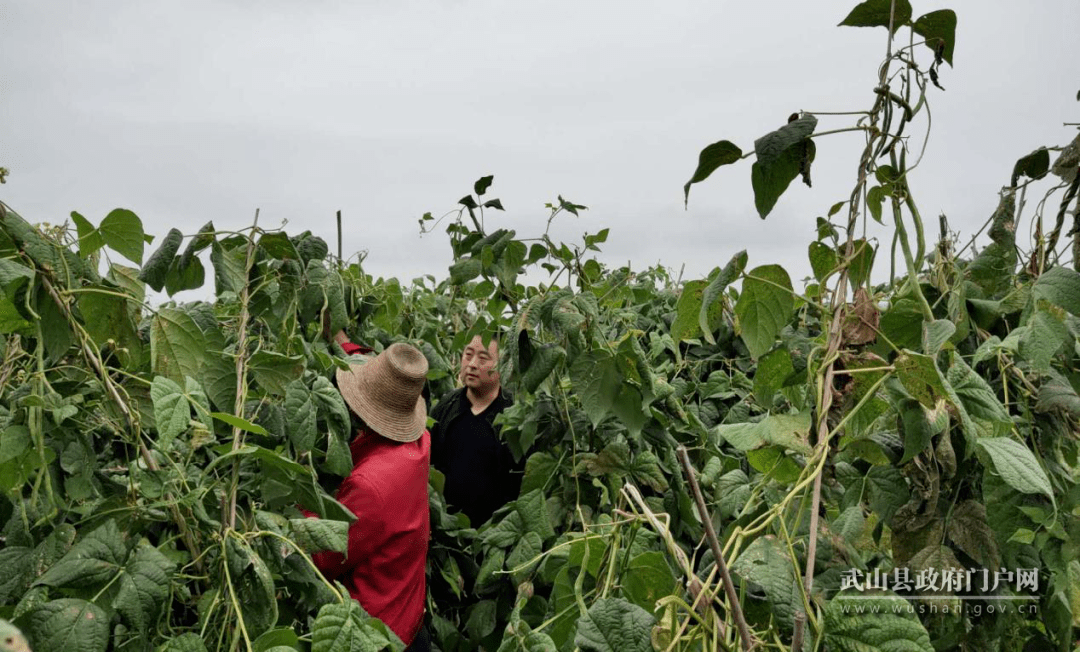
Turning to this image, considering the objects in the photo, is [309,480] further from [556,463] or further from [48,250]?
[556,463]

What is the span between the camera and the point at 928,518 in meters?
1.12

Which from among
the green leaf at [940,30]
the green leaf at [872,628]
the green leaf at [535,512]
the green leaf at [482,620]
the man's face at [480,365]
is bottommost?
the green leaf at [482,620]

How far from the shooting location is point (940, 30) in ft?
3.31

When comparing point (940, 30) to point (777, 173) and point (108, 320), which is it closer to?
point (777, 173)

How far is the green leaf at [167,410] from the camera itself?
3.89 feet

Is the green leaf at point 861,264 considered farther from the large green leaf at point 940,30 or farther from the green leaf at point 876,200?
the large green leaf at point 940,30

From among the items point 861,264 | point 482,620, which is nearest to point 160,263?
point 861,264

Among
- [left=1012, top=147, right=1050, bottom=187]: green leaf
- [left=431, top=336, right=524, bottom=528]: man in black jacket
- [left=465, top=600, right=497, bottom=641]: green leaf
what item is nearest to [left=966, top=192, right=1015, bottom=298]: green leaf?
[left=1012, top=147, right=1050, bottom=187]: green leaf

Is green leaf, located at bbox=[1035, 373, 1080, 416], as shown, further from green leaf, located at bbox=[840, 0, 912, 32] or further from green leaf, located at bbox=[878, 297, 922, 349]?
green leaf, located at bbox=[840, 0, 912, 32]

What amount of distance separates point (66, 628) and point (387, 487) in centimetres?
115

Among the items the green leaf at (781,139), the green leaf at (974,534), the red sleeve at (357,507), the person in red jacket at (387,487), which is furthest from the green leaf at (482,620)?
the green leaf at (781,139)

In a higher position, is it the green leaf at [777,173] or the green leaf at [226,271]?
the green leaf at [777,173]

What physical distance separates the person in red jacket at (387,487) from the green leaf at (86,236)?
106 cm

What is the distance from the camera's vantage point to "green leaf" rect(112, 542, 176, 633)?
3.88ft
